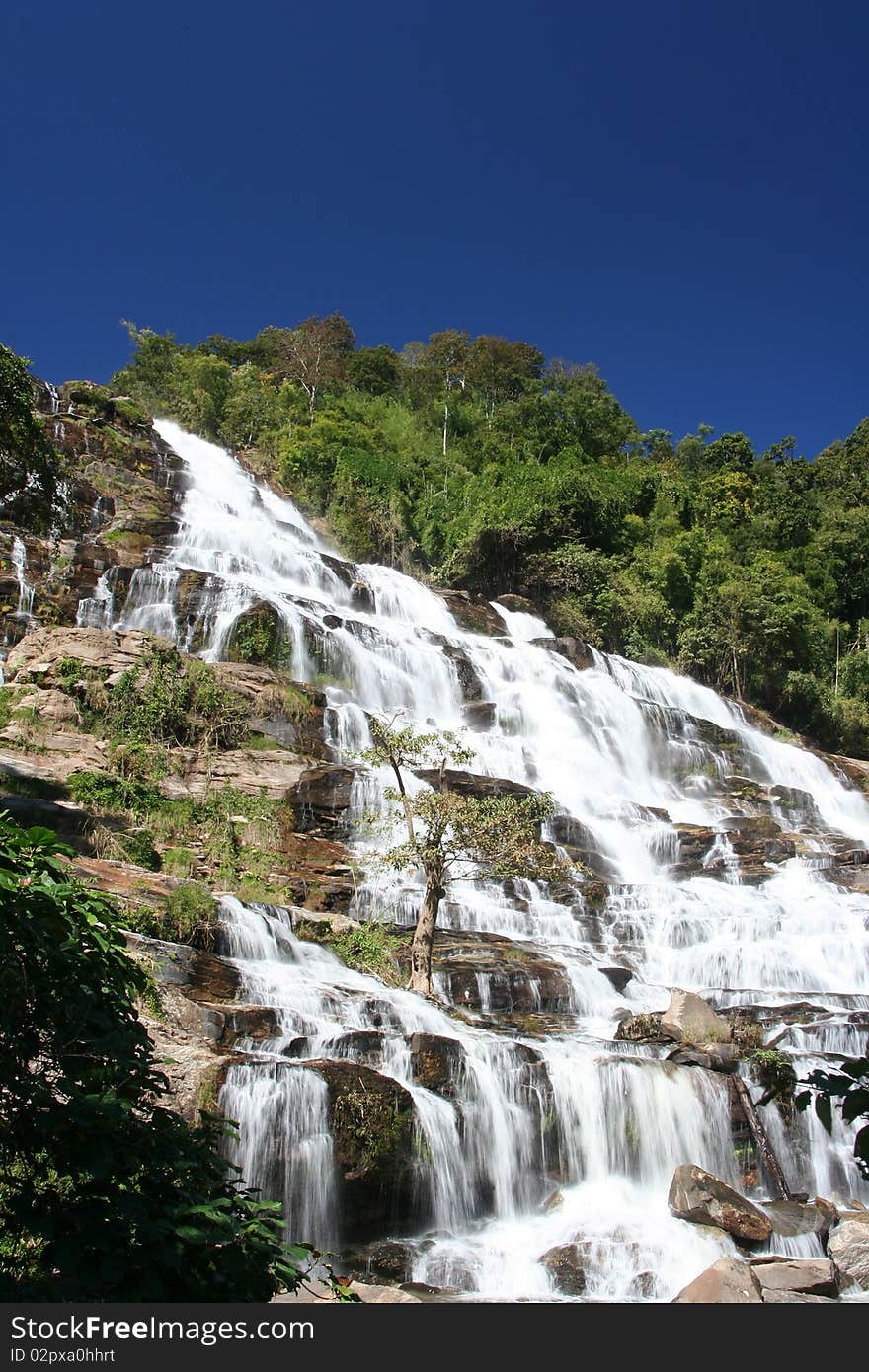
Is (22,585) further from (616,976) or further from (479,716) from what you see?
(616,976)

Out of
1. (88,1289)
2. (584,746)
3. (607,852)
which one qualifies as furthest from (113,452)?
(88,1289)

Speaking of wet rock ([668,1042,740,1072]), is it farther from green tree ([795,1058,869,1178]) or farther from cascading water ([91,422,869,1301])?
green tree ([795,1058,869,1178])

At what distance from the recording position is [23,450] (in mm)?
11633

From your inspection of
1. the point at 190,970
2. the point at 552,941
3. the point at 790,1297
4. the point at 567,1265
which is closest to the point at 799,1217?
the point at 790,1297

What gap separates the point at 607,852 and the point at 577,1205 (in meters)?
10.6

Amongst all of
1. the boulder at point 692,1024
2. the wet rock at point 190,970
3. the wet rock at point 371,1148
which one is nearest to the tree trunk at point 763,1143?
the boulder at point 692,1024

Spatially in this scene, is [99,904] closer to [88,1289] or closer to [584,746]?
[88,1289]

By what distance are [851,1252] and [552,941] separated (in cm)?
738

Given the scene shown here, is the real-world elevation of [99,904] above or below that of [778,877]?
below

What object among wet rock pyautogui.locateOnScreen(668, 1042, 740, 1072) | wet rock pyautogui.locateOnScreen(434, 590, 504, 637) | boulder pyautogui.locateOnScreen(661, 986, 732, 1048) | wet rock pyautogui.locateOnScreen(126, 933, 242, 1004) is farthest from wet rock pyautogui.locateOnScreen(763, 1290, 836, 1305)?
wet rock pyautogui.locateOnScreen(434, 590, 504, 637)

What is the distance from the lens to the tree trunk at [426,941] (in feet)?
37.8

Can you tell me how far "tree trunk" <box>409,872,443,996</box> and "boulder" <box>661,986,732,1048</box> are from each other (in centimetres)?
309

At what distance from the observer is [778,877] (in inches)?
710

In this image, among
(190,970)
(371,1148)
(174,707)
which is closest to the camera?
(371,1148)
